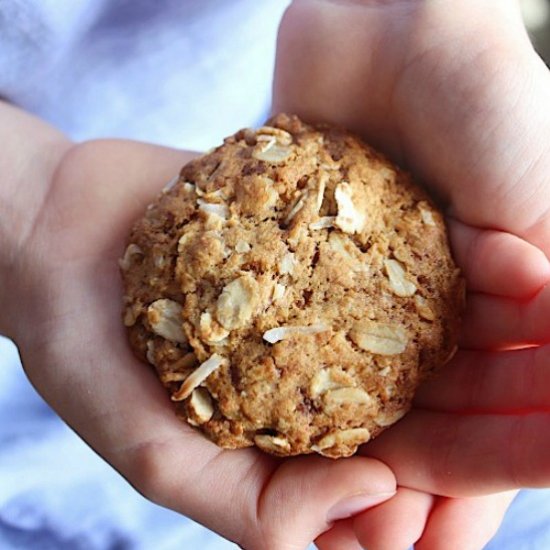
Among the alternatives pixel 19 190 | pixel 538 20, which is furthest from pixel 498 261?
pixel 538 20

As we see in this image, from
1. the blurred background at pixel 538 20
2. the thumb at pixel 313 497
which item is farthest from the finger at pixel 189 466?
the blurred background at pixel 538 20

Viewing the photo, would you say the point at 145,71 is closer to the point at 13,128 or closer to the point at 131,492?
the point at 13,128

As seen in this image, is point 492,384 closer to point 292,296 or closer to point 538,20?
point 292,296

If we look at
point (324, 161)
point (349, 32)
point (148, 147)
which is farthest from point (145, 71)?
point (324, 161)

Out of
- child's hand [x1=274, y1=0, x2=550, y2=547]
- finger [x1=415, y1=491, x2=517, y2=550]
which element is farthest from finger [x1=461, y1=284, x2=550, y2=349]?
finger [x1=415, y1=491, x2=517, y2=550]

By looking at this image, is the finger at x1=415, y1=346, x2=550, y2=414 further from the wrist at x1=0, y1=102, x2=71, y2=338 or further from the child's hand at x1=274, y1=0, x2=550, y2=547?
the wrist at x1=0, y1=102, x2=71, y2=338

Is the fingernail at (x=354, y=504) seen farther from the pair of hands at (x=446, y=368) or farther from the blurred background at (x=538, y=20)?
the blurred background at (x=538, y=20)
